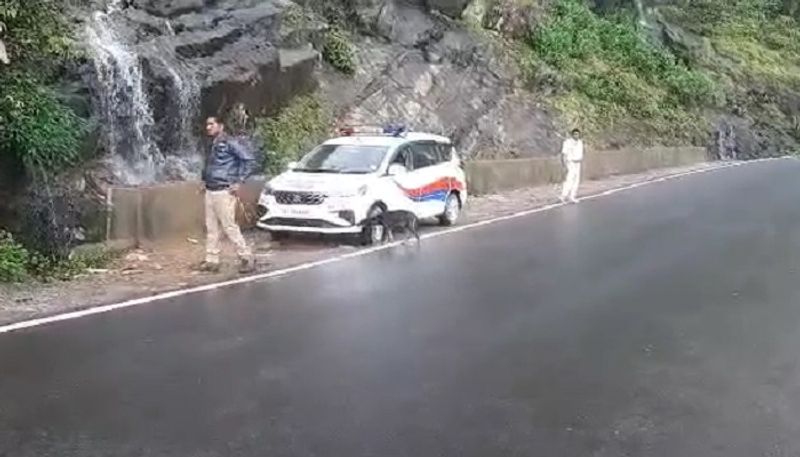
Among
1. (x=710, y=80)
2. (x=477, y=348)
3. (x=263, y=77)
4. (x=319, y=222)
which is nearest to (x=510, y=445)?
(x=477, y=348)

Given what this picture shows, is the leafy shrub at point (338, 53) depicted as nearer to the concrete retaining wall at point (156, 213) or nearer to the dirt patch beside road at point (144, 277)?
the dirt patch beside road at point (144, 277)

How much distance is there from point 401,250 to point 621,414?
8848 millimetres

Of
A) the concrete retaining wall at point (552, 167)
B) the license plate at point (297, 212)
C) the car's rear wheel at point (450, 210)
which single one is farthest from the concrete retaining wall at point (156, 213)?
the concrete retaining wall at point (552, 167)

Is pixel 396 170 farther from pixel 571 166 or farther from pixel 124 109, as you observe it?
pixel 571 166

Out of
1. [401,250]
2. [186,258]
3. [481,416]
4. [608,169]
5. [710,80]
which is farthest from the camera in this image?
[710,80]

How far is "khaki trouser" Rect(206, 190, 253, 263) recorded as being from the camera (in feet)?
42.3

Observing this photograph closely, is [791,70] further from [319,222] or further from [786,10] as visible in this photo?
[319,222]

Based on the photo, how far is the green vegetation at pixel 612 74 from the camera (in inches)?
1471

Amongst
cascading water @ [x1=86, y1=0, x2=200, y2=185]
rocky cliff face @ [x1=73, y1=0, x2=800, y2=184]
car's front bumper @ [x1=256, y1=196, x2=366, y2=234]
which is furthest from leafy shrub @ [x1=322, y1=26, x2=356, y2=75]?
car's front bumper @ [x1=256, y1=196, x2=366, y2=234]

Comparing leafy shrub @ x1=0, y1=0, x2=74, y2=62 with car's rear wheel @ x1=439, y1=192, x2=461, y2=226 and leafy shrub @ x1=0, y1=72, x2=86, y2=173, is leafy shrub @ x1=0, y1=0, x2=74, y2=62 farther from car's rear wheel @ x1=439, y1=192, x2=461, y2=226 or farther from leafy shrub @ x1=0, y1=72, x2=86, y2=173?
car's rear wheel @ x1=439, y1=192, x2=461, y2=226

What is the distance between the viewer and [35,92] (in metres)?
14.6

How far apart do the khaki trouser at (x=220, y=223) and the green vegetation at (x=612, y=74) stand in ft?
76.8

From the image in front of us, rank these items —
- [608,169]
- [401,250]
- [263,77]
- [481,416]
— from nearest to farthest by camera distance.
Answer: [481,416], [401,250], [263,77], [608,169]

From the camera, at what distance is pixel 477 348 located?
8.44 metres
